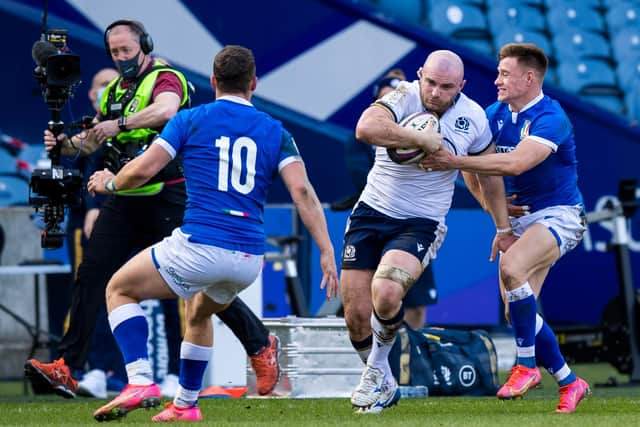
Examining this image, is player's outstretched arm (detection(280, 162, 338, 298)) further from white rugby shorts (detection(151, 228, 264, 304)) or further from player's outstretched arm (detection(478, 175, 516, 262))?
player's outstretched arm (detection(478, 175, 516, 262))

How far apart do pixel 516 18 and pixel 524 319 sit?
741 cm

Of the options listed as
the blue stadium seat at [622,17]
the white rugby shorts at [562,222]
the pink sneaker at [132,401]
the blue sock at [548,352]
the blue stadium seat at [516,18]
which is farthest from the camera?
the blue stadium seat at [622,17]

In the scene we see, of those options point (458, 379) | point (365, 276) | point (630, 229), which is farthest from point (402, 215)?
point (630, 229)

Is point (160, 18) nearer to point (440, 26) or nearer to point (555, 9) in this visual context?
point (440, 26)

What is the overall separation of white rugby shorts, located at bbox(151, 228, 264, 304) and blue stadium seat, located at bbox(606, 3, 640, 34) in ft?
30.8

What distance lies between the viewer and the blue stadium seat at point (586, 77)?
15117mm

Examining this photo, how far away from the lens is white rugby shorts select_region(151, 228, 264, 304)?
711cm

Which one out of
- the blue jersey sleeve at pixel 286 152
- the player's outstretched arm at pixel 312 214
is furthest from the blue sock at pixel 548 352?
the blue jersey sleeve at pixel 286 152

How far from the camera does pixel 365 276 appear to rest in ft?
27.1

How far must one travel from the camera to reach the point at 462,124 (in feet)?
26.7

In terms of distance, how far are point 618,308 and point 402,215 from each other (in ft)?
17.2

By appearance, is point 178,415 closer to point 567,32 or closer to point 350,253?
point 350,253

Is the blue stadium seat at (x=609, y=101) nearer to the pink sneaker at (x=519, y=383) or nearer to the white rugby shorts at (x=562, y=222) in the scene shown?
the white rugby shorts at (x=562, y=222)

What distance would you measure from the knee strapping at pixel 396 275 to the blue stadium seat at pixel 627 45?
851cm
